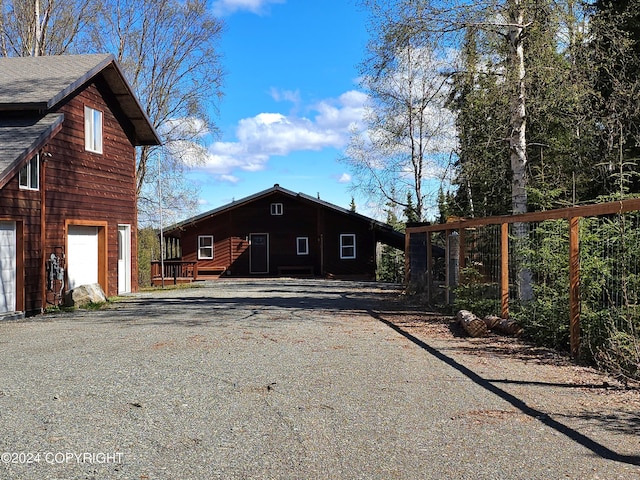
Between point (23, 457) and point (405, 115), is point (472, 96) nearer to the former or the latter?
point (23, 457)

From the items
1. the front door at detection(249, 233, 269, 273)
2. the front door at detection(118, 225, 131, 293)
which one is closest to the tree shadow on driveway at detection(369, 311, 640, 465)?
the front door at detection(118, 225, 131, 293)

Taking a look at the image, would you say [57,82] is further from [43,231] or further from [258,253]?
[258,253]

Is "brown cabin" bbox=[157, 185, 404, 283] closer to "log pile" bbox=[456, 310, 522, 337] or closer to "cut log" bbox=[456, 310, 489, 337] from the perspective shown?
"log pile" bbox=[456, 310, 522, 337]

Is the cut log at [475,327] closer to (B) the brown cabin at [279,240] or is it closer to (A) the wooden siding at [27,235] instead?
(A) the wooden siding at [27,235]

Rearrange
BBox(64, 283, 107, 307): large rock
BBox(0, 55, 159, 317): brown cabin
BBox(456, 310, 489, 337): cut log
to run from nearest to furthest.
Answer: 1. BBox(456, 310, 489, 337): cut log
2. BBox(0, 55, 159, 317): brown cabin
3. BBox(64, 283, 107, 307): large rock

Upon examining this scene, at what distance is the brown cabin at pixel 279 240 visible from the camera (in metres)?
33.7

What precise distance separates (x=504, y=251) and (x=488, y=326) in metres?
1.32

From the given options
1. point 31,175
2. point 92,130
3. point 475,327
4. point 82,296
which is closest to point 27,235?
point 31,175

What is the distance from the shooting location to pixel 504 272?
10.4m

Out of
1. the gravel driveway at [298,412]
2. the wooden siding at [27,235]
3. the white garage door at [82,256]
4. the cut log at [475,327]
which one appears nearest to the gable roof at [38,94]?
the wooden siding at [27,235]

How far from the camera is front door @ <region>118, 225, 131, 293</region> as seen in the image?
20.1 metres

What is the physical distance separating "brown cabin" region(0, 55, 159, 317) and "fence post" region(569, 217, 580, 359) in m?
10.1

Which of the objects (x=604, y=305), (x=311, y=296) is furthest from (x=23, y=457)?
(x=311, y=296)

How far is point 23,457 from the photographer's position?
14.2 feet
